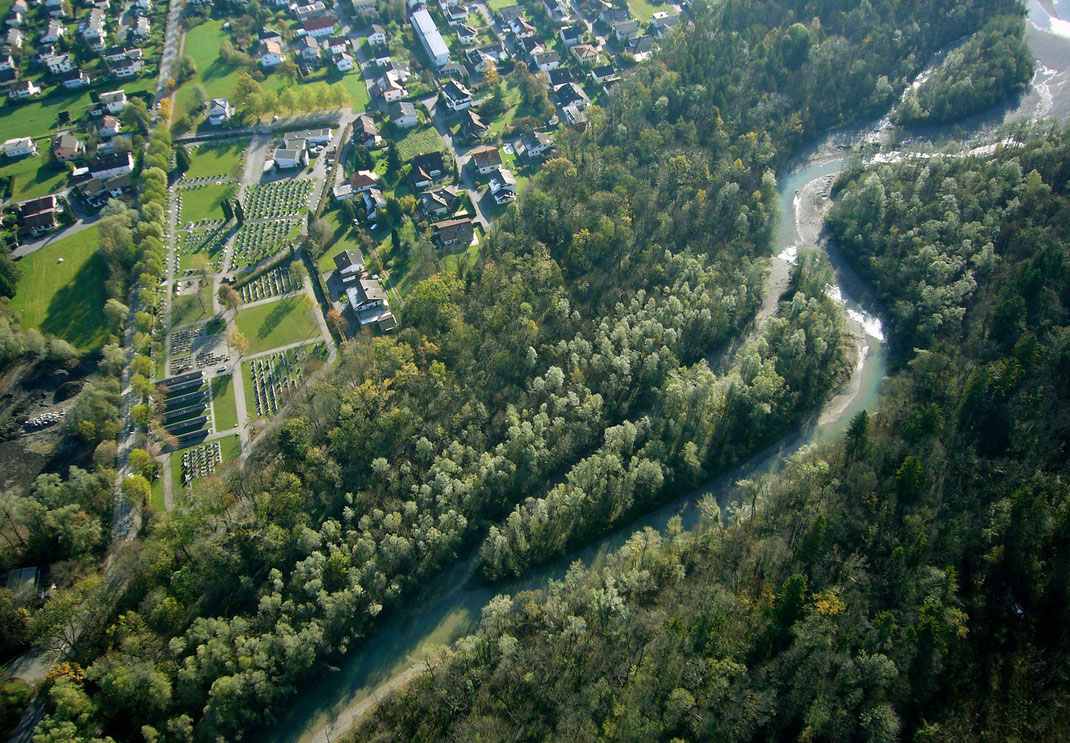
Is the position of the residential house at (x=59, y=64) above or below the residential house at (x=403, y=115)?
below

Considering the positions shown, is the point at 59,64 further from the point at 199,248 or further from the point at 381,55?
the point at 199,248

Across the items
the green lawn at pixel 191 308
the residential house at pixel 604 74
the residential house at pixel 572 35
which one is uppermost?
the residential house at pixel 572 35

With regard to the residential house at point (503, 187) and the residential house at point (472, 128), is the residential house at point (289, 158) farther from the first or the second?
the residential house at point (503, 187)

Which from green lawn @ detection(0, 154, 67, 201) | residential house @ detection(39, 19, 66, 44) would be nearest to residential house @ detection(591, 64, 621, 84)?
Answer: green lawn @ detection(0, 154, 67, 201)

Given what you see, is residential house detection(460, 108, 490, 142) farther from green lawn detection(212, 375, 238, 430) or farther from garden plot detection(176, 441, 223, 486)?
garden plot detection(176, 441, 223, 486)

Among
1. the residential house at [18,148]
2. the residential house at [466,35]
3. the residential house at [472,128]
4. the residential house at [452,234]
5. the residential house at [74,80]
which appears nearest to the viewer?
the residential house at [452,234]

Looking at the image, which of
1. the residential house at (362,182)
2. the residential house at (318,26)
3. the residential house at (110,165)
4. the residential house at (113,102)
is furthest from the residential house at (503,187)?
the residential house at (113,102)
